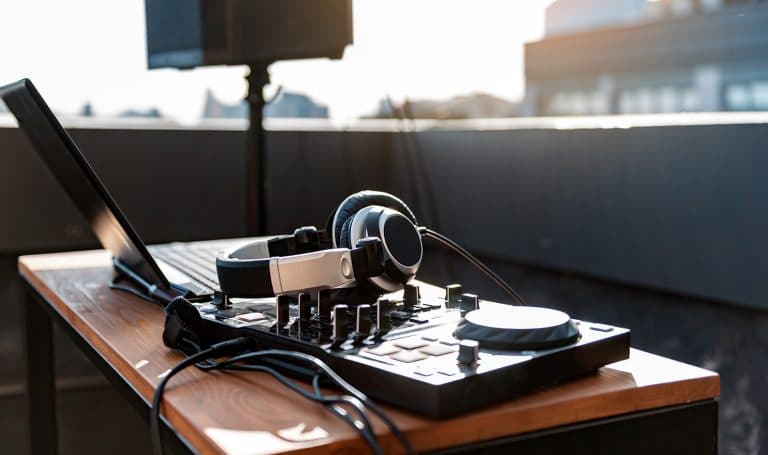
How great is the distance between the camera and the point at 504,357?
19.5 inches

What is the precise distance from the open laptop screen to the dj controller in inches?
7.2

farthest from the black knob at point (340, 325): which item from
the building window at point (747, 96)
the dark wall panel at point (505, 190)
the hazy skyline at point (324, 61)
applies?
the hazy skyline at point (324, 61)

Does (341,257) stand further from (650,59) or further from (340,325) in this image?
(650,59)

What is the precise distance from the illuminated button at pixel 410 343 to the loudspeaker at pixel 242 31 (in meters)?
1.30

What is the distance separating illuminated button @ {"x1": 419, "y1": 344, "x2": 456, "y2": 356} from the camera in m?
0.51

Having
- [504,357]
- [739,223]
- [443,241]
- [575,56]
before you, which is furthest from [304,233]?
[575,56]

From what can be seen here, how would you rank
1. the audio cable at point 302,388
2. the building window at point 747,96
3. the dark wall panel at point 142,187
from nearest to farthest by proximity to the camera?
1. the audio cable at point 302,388
2. the building window at point 747,96
3. the dark wall panel at point 142,187

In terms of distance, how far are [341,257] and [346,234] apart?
9cm

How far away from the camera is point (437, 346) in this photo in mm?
523

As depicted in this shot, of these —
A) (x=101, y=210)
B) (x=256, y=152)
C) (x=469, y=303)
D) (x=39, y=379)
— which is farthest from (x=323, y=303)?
(x=256, y=152)

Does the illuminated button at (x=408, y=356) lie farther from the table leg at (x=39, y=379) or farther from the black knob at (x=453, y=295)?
the table leg at (x=39, y=379)

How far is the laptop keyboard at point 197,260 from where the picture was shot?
2.66ft

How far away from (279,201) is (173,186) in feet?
1.08

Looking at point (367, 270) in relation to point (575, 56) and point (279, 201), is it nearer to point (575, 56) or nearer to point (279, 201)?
point (279, 201)
